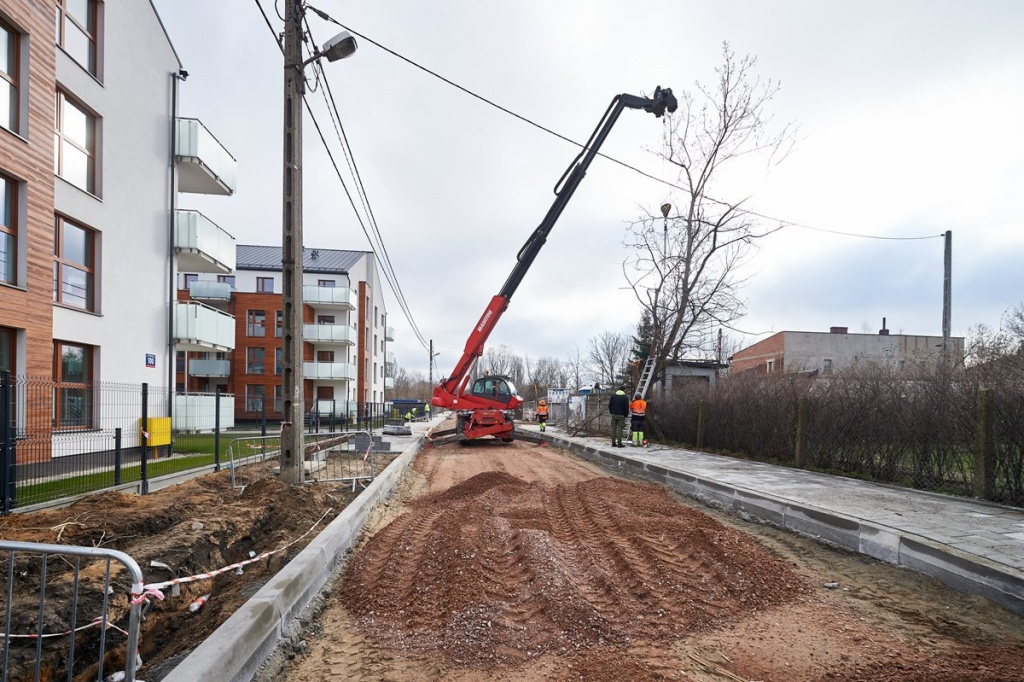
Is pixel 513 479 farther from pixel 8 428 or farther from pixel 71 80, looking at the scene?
pixel 71 80

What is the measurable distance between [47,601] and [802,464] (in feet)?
39.0

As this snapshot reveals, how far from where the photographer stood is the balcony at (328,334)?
126ft

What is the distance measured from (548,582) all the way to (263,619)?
6.98ft

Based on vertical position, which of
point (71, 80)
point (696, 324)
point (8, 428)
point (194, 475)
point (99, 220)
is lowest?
point (194, 475)

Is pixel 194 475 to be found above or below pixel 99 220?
below

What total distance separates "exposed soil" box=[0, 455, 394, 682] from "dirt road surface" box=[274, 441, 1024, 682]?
95 centimetres

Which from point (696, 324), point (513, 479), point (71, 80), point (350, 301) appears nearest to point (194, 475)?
point (513, 479)

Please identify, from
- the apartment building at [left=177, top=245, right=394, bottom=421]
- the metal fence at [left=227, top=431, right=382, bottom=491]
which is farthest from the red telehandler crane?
the apartment building at [left=177, top=245, right=394, bottom=421]

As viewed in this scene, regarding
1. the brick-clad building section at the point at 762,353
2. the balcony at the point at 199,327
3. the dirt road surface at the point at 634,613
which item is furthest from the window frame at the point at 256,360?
the dirt road surface at the point at 634,613

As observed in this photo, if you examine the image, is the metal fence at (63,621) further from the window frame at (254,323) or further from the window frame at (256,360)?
the window frame at (254,323)

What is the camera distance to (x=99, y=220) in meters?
13.4

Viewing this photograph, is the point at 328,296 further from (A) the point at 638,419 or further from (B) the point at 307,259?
(A) the point at 638,419

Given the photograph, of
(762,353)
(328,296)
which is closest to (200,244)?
(328,296)

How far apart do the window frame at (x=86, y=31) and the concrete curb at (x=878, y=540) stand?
623 inches
